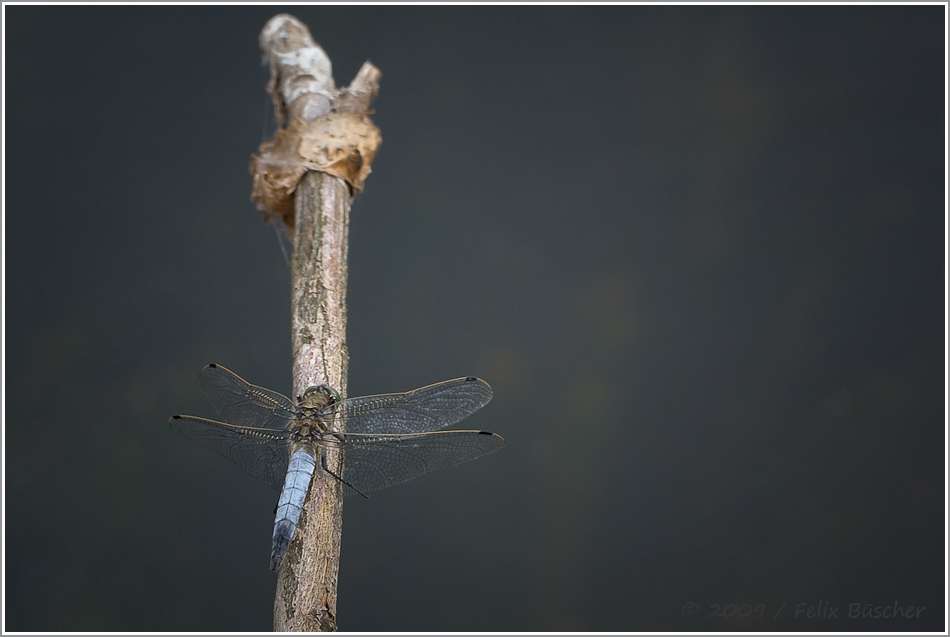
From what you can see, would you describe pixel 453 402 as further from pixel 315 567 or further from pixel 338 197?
pixel 338 197

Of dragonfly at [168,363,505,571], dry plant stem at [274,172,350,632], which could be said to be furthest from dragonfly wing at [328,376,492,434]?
dry plant stem at [274,172,350,632]

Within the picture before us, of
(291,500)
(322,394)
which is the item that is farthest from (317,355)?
(291,500)

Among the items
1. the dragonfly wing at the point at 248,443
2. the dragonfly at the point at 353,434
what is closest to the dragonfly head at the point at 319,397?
the dragonfly at the point at 353,434

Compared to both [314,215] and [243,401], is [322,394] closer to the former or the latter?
[243,401]

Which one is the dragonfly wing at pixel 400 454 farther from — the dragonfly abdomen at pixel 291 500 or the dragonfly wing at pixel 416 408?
the dragonfly abdomen at pixel 291 500

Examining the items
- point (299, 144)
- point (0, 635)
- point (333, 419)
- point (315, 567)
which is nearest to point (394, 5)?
point (299, 144)

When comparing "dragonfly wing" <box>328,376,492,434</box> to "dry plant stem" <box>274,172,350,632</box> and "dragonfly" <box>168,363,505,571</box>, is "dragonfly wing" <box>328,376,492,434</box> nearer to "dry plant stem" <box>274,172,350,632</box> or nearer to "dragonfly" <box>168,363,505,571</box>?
"dragonfly" <box>168,363,505,571</box>

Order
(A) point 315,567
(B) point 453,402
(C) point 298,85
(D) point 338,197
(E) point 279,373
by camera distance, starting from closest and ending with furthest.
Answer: (A) point 315,567 < (B) point 453,402 < (D) point 338,197 < (C) point 298,85 < (E) point 279,373
